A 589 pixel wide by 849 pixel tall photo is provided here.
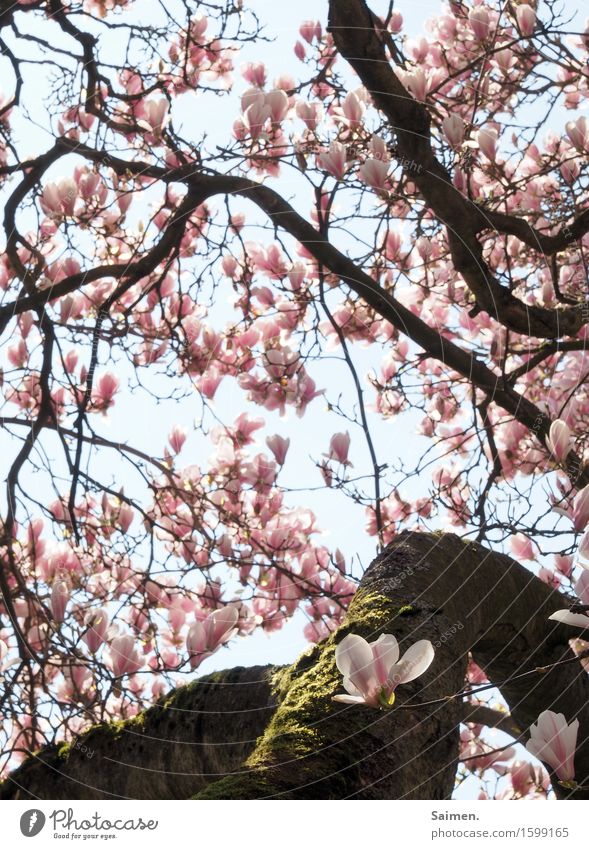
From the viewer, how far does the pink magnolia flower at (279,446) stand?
127cm

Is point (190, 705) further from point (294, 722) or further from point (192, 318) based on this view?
point (192, 318)

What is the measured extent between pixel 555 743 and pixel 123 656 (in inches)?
22.8

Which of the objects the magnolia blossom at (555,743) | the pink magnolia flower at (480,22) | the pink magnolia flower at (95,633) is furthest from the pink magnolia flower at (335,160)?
the magnolia blossom at (555,743)

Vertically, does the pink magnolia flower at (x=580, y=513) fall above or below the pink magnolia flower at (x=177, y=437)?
below

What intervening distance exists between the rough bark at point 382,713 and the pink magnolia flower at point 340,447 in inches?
12.0

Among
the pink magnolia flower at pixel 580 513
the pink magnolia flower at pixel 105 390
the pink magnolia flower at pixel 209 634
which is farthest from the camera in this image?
the pink magnolia flower at pixel 105 390

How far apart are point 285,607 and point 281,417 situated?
358 millimetres

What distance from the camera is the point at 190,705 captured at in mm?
933

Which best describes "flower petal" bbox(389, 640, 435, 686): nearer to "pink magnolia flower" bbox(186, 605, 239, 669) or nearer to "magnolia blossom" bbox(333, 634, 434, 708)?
"magnolia blossom" bbox(333, 634, 434, 708)

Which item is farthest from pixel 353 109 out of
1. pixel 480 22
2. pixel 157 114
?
pixel 480 22

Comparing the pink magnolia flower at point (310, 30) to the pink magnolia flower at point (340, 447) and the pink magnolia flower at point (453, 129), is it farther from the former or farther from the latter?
the pink magnolia flower at point (340, 447)

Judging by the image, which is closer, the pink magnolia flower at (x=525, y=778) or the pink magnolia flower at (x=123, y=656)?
the pink magnolia flower at (x=123, y=656)

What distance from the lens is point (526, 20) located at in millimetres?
1412
